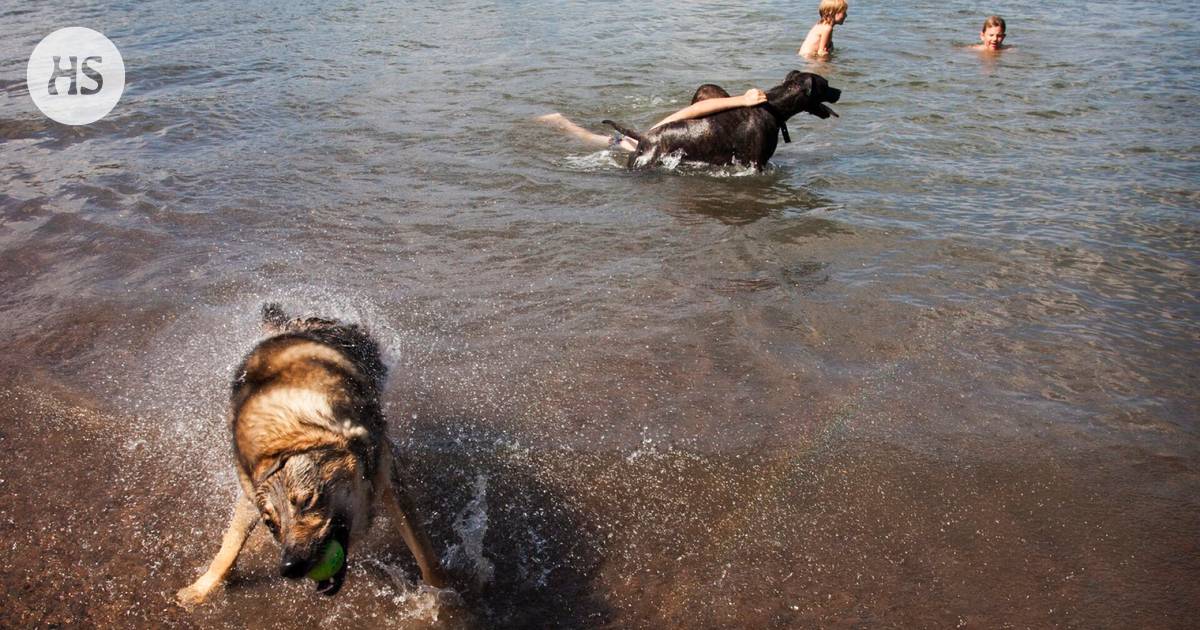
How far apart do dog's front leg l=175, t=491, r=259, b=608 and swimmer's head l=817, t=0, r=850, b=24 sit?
11.7m

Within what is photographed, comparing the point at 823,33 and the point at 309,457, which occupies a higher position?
the point at 823,33

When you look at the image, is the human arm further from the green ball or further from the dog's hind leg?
the green ball

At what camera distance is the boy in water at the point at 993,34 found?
12.6m

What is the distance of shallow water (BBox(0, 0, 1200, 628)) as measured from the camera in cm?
349

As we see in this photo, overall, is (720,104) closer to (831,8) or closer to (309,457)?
(831,8)

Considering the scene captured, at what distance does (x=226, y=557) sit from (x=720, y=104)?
6558mm

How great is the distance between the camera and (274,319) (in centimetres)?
416

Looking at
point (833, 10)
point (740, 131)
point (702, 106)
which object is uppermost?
point (833, 10)

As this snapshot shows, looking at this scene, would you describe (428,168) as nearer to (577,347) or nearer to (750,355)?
(577,347)

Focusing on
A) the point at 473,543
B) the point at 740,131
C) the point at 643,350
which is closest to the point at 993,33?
the point at 740,131

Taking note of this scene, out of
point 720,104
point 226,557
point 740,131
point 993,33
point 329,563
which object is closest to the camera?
point 329,563

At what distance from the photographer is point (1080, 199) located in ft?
23.7

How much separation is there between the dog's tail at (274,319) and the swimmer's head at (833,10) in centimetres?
1072

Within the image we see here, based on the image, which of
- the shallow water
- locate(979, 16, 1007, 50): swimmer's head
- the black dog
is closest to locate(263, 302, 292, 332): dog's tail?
the shallow water
